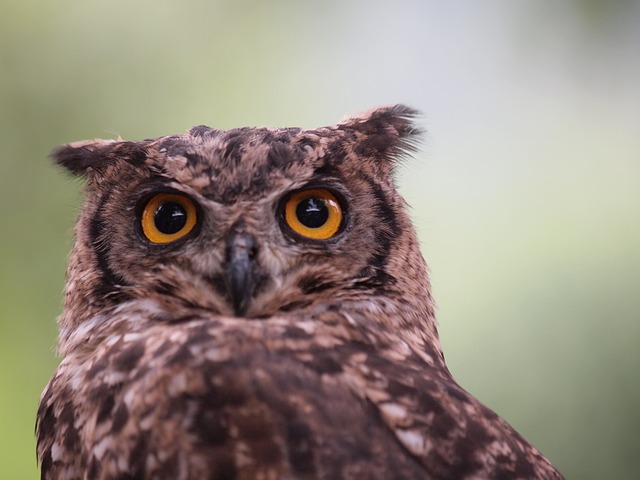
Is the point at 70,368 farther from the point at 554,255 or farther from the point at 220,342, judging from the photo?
the point at 554,255

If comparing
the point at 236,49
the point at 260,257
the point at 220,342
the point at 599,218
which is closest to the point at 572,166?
the point at 599,218

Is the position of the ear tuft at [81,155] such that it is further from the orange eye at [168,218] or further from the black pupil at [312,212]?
the black pupil at [312,212]

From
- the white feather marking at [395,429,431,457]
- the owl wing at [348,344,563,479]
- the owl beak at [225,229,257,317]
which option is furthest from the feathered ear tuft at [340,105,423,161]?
the white feather marking at [395,429,431,457]

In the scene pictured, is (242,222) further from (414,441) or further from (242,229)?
(414,441)

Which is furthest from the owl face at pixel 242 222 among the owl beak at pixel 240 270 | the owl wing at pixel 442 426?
the owl wing at pixel 442 426

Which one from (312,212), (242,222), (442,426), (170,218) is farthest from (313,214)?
(442,426)

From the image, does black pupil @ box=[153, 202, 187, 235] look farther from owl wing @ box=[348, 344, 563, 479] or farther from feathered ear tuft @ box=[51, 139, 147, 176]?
owl wing @ box=[348, 344, 563, 479]

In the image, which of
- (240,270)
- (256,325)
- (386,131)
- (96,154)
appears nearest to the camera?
(256,325)
